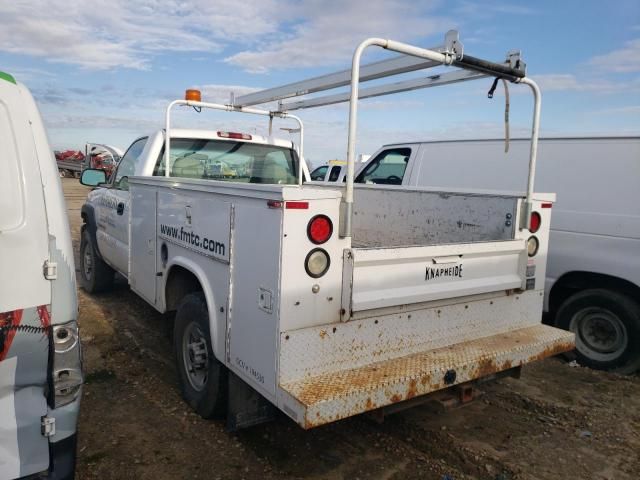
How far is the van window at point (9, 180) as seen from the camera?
1891 millimetres

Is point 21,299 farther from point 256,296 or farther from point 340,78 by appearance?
point 340,78

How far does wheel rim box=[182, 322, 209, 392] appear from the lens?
3443 mm

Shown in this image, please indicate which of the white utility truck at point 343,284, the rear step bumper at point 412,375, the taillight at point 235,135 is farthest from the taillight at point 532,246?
the taillight at point 235,135

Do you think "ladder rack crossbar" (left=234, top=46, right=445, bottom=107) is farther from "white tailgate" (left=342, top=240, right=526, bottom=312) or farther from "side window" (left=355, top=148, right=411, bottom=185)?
"side window" (left=355, top=148, right=411, bottom=185)

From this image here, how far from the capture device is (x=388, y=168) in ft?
22.8

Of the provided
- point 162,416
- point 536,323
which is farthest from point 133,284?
point 536,323

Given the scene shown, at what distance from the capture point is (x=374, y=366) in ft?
9.18

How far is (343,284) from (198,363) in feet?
4.52

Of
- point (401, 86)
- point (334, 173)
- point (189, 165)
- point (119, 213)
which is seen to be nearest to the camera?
point (401, 86)

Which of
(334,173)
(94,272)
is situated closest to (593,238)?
(94,272)

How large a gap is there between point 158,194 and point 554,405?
3534 mm

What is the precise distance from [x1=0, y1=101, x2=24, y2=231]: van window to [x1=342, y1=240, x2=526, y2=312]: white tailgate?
1.48 m

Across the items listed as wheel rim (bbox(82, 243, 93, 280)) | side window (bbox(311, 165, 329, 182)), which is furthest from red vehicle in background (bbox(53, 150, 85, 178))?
wheel rim (bbox(82, 243, 93, 280))

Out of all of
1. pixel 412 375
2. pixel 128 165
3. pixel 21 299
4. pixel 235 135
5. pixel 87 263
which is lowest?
pixel 87 263
